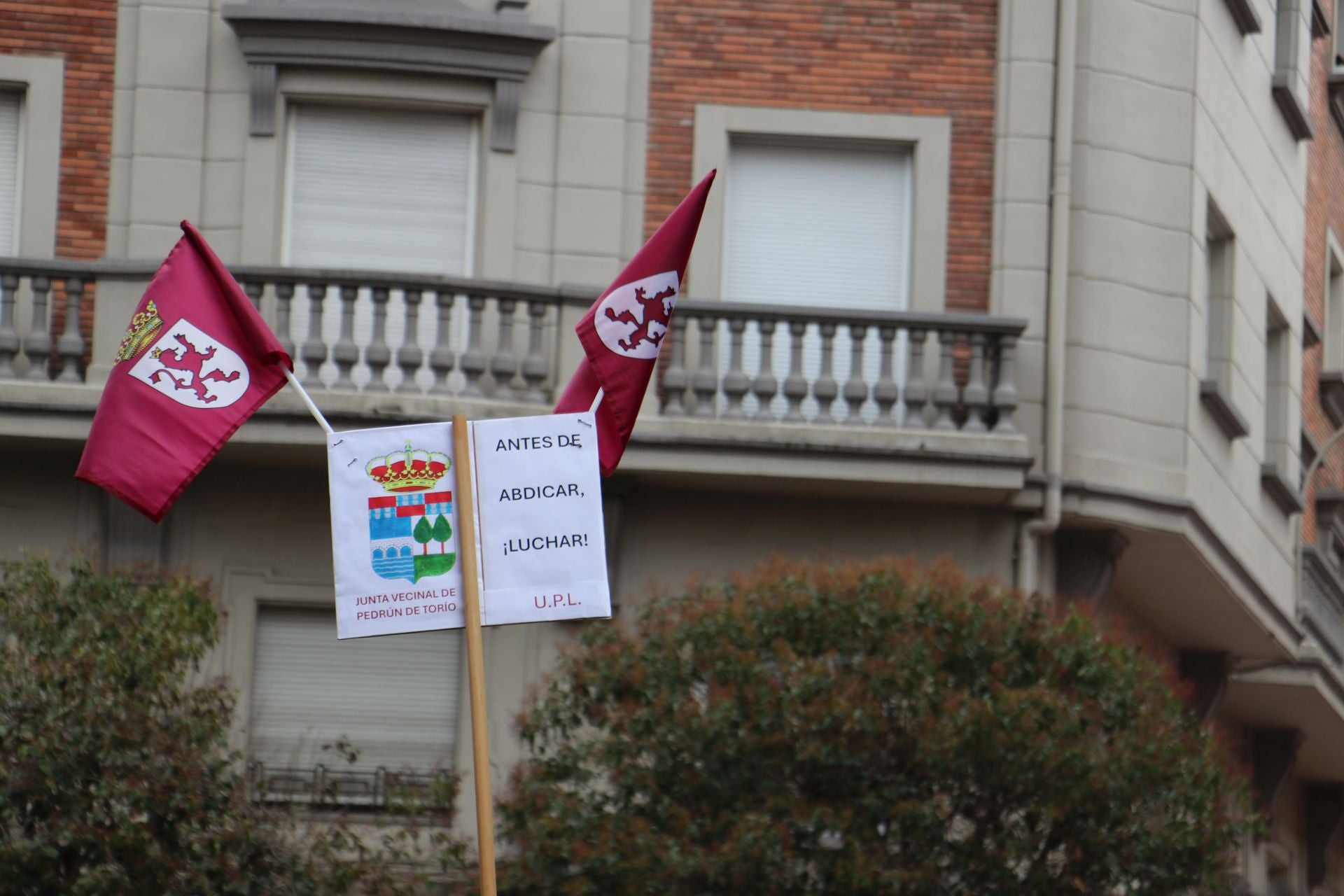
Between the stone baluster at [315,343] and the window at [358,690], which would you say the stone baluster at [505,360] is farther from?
the window at [358,690]

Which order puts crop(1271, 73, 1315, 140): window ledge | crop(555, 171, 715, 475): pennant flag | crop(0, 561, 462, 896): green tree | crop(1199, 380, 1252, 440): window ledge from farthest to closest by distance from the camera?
1. crop(1271, 73, 1315, 140): window ledge
2. crop(1199, 380, 1252, 440): window ledge
3. crop(0, 561, 462, 896): green tree
4. crop(555, 171, 715, 475): pennant flag

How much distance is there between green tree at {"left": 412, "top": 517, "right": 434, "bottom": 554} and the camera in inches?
420

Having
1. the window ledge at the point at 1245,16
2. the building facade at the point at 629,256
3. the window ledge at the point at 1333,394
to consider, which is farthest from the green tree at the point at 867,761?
the window ledge at the point at 1333,394

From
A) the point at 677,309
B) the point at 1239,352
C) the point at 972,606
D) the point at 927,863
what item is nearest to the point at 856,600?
the point at 972,606

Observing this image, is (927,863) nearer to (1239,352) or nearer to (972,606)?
(972,606)

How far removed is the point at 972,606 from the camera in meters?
15.6

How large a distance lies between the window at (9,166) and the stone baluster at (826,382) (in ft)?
19.3

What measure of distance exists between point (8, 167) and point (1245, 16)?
965 cm

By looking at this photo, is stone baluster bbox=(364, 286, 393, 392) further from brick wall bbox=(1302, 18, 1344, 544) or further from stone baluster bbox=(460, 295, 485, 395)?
brick wall bbox=(1302, 18, 1344, 544)

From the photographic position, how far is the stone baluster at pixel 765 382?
1867 centimetres

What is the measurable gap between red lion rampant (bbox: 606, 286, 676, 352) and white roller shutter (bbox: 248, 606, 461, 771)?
7.47 metres

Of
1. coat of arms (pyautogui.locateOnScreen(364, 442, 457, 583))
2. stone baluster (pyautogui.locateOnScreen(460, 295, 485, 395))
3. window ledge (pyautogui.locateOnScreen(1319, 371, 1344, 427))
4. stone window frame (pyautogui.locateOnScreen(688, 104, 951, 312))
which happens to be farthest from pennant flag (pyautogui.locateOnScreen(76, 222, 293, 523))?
window ledge (pyautogui.locateOnScreen(1319, 371, 1344, 427))

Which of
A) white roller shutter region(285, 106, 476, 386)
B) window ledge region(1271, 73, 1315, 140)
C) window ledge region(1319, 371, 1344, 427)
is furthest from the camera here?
window ledge region(1319, 371, 1344, 427)

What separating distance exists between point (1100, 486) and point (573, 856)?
5.85 m
